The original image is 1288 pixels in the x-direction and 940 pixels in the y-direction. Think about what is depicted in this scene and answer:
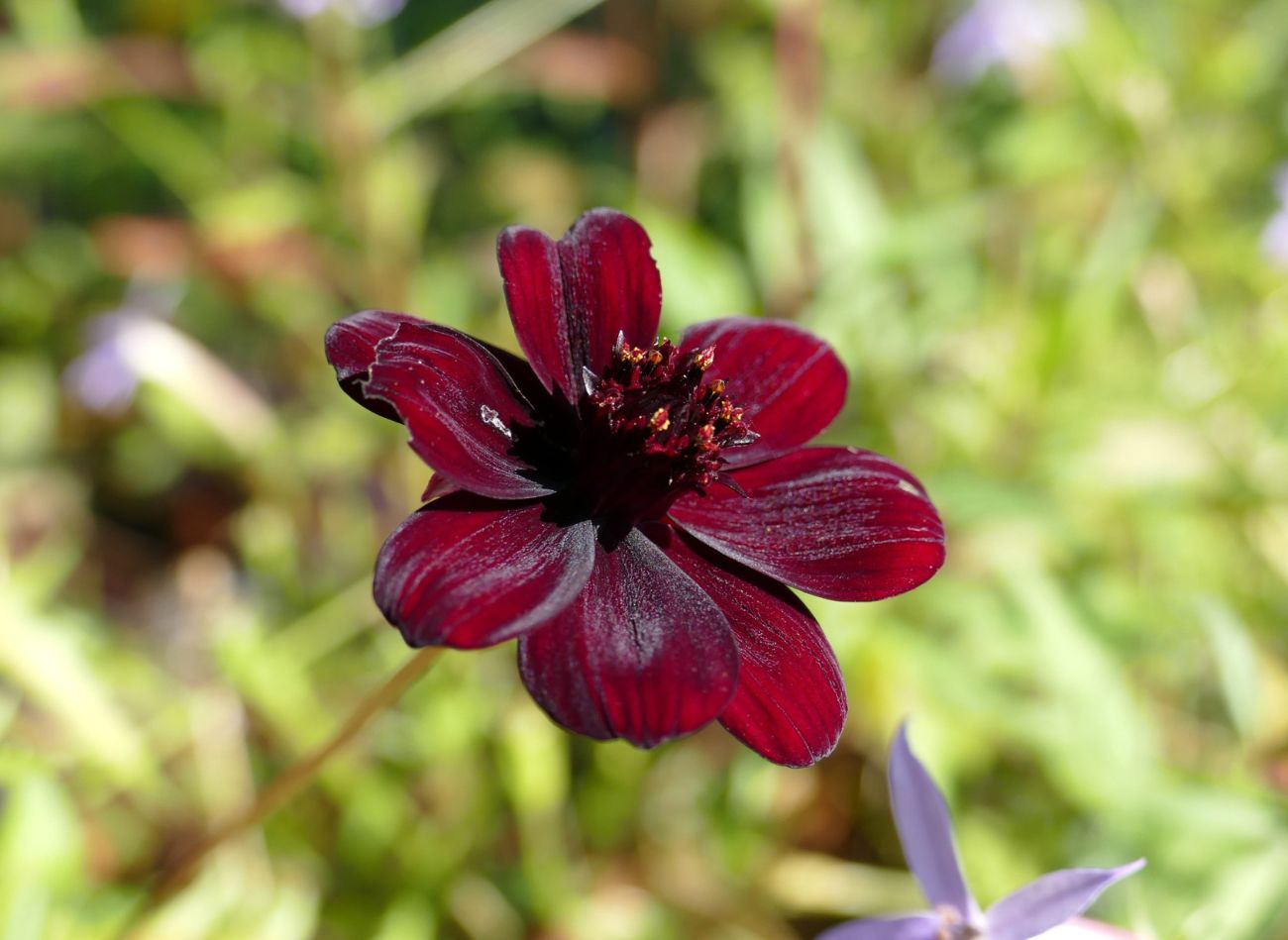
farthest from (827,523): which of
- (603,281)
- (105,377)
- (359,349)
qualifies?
(105,377)

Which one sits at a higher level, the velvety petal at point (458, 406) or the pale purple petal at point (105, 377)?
the pale purple petal at point (105, 377)

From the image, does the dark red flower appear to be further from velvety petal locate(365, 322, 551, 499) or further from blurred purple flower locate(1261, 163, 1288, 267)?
blurred purple flower locate(1261, 163, 1288, 267)

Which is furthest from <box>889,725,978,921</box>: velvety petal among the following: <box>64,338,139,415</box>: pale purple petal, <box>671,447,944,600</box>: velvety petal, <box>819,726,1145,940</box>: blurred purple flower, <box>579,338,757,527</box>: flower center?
<box>64,338,139,415</box>: pale purple petal

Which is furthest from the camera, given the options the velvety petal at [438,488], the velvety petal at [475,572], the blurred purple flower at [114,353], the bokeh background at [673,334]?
the blurred purple flower at [114,353]

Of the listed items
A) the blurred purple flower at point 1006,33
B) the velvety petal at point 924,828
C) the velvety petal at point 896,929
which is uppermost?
the blurred purple flower at point 1006,33

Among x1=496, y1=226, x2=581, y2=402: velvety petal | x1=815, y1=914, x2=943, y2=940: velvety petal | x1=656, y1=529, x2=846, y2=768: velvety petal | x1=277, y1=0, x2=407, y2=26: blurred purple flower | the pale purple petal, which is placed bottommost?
x1=815, y1=914, x2=943, y2=940: velvety petal

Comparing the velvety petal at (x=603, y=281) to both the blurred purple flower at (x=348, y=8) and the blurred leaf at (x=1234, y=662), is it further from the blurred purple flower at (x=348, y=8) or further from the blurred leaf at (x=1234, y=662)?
the blurred purple flower at (x=348, y=8)

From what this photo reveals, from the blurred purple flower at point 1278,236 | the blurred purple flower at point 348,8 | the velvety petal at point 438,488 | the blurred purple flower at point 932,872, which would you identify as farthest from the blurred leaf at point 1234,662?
the blurred purple flower at point 348,8
